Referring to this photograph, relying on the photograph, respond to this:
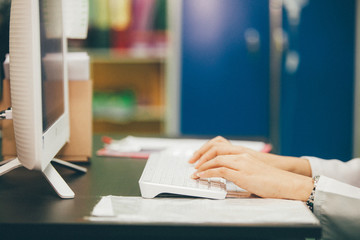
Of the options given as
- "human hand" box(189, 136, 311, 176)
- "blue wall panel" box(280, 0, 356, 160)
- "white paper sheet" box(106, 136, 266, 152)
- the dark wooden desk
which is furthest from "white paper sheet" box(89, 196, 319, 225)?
"blue wall panel" box(280, 0, 356, 160)

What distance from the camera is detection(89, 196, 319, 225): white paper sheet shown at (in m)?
0.72

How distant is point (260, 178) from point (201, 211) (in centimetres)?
16

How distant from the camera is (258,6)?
9.75ft

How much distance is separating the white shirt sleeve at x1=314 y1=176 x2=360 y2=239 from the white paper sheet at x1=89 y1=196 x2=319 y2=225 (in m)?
0.06

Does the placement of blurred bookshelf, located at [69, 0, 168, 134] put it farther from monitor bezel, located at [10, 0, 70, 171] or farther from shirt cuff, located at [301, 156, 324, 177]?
monitor bezel, located at [10, 0, 70, 171]

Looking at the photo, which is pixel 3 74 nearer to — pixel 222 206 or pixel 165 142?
pixel 165 142

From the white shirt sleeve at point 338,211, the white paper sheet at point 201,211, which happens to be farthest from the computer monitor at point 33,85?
the white shirt sleeve at point 338,211

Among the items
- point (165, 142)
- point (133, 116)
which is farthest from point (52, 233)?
point (133, 116)

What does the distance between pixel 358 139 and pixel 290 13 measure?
968mm

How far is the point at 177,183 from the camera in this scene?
2.89 ft

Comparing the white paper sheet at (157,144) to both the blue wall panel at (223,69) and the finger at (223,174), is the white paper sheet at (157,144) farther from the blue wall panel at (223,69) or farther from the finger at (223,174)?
the blue wall panel at (223,69)

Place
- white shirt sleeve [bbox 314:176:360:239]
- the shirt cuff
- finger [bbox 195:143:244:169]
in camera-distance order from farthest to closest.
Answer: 1. the shirt cuff
2. finger [bbox 195:143:244:169]
3. white shirt sleeve [bbox 314:176:360:239]

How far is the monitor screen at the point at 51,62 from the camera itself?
824 mm

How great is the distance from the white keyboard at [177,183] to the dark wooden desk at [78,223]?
6 cm
